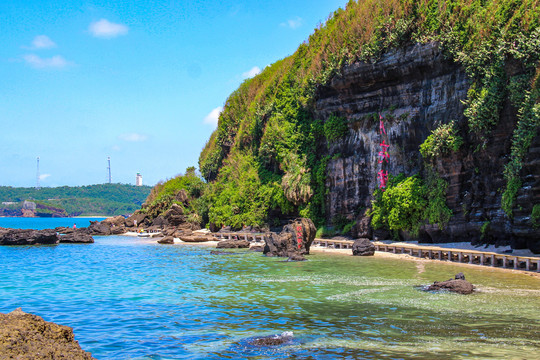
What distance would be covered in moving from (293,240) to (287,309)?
17.5m

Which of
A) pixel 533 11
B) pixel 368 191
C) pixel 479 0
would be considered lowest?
pixel 368 191

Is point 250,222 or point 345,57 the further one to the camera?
point 250,222

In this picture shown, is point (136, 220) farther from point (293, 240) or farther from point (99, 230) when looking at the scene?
point (293, 240)

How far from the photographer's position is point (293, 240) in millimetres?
32906

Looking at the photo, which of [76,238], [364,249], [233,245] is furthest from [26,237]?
[364,249]

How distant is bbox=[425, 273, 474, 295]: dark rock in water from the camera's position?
1753cm

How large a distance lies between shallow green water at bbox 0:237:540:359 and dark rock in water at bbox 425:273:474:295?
1.57ft

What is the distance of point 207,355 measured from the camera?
35.1 ft

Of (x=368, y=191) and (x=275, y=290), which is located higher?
(x=368, y=191)

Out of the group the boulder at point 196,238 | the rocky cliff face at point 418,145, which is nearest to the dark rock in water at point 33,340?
the rocky cliff face at point 418,145

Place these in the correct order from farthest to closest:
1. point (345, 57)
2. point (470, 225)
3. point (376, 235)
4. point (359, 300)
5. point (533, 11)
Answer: point (345, 57), point (376, 235), point (470, 225), point (533, 11), point (359, 300)

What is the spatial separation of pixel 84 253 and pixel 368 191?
23.4m

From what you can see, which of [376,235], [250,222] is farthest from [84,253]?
[376,235]

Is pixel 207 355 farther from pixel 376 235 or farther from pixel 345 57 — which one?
pixel 345 57
